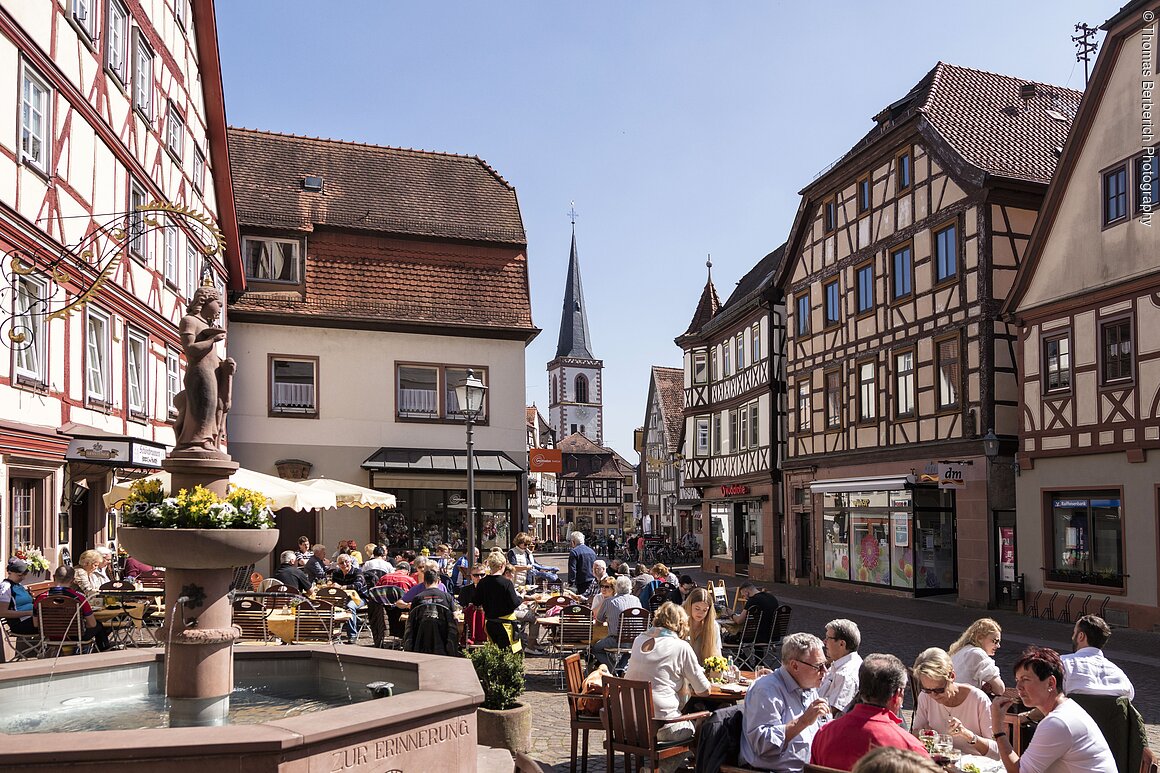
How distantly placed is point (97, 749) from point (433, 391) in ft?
81.8

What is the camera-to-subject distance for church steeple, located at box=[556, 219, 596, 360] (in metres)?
126

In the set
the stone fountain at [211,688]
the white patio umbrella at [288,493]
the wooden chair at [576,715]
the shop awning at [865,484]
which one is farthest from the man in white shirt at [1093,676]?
the shop awning at [865,484]

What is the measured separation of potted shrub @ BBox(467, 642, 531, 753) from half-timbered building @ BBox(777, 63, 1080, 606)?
56.2 feet

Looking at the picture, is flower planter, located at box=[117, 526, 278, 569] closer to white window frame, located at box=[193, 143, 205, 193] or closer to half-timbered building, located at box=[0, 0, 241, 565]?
half-timbered building, located at box=[0, 0, 241, 565]

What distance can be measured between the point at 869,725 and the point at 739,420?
33.8 m

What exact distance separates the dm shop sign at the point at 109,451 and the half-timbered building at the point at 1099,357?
54.9 ft

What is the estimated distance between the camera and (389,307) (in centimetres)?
2978

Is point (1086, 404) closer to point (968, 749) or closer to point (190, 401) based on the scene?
point (968, 749)

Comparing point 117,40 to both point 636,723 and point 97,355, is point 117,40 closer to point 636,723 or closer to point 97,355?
point 97,355

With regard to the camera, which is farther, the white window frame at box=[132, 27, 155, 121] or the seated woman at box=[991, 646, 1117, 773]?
the white window frame at box=[132, 27, 155, 121]

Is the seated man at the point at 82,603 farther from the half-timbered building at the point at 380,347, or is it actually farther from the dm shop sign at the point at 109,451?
the half-timbered building at the point at 380,347

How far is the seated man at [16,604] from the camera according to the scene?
12.8 meters

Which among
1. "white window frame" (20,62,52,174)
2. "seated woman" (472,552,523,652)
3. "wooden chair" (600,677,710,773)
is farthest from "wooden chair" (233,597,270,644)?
"white window frame" (20,62,52,174)

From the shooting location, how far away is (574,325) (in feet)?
419
